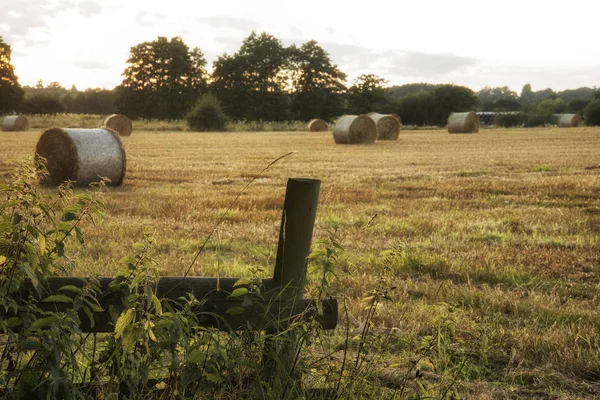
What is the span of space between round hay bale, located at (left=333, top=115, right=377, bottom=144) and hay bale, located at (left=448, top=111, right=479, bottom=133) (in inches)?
669

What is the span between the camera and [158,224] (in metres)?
7.91

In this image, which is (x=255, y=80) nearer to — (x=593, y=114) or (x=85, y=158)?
(x=593, y=114)

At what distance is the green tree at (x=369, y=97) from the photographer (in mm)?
78125

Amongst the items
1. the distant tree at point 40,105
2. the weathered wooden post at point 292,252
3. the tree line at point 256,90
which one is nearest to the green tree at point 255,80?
the tree line at point 256,90

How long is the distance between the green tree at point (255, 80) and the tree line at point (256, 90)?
118 mm

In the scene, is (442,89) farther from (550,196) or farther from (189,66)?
(550,196)

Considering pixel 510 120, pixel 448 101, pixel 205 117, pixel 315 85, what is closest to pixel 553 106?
pixel 448 101

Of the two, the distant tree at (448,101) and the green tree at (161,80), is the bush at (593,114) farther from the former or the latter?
the green tree at (161,80)

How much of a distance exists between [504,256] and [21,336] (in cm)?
511

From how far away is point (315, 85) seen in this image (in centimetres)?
8556

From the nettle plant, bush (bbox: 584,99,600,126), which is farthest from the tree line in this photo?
the nettle plant

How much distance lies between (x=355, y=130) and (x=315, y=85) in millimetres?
57628

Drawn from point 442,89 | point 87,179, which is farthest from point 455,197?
point 442,89

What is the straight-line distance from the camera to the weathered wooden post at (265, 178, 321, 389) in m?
2.84
